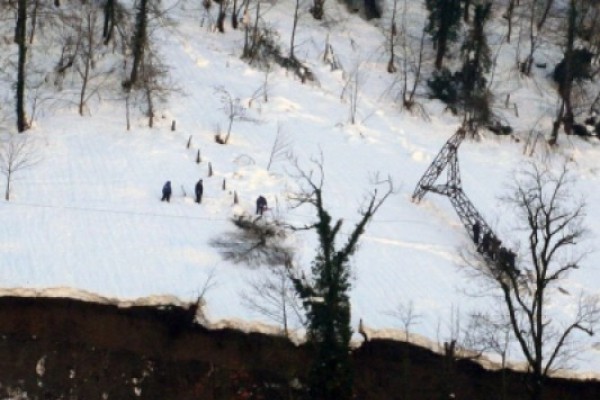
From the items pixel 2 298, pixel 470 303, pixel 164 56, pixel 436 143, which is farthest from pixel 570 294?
pixel 164 56

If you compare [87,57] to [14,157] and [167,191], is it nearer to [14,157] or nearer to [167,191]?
[14,157]

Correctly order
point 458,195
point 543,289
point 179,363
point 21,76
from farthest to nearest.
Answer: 1. point 21,76
2. point 458,195
3. point 179,363
4. point 543,289

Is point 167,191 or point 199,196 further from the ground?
point 167,191

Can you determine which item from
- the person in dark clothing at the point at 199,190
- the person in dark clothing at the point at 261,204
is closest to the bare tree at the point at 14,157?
the person in dark clothing at the point at 199,190

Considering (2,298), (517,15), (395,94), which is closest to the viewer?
(2,298)

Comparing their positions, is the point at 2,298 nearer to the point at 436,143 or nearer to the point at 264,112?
the point at 264,112

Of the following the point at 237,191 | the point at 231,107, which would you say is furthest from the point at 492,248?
the point at 231,107
